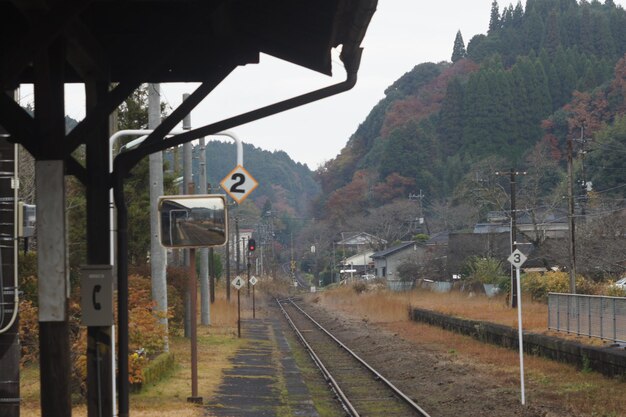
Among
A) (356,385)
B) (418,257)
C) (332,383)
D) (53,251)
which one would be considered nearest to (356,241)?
(418,257)

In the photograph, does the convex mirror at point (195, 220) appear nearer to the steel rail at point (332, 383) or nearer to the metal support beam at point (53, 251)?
the steel rail at point (332, 383)

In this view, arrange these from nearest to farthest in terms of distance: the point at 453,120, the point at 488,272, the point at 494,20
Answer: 1. the point at 488,272
2. the point at 453,120
3. the point at 494,20

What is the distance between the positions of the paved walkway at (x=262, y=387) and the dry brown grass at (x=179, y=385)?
0.28 metres

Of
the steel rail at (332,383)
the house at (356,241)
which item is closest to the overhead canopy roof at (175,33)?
the steel rail at (332,383)

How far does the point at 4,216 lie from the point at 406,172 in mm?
98115

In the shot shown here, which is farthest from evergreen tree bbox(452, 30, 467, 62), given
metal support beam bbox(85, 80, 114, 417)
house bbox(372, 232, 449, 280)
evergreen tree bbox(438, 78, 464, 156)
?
metal support beam bbox(85, 80, 114, 417)

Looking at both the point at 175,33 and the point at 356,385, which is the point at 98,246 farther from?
the point at 356,385

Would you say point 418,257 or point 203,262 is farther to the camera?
point 418,257

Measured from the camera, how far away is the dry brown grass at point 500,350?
16.8 m

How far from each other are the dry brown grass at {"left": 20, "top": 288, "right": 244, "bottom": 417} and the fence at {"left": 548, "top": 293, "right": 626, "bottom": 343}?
7865 mm

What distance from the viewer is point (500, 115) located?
98.2m

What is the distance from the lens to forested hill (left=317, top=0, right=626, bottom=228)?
3676 inches

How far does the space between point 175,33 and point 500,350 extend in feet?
65.8

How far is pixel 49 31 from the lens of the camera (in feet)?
19.3
